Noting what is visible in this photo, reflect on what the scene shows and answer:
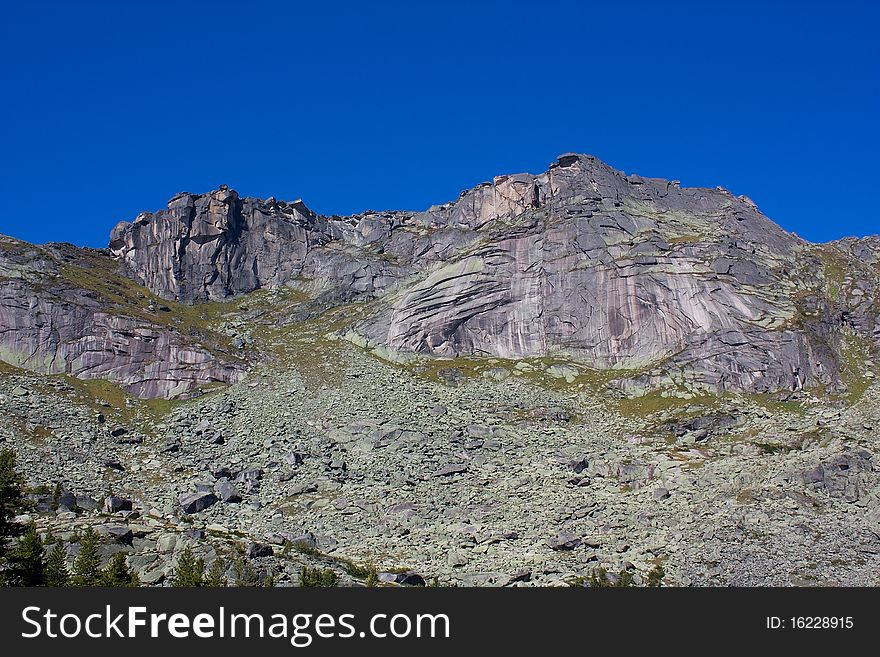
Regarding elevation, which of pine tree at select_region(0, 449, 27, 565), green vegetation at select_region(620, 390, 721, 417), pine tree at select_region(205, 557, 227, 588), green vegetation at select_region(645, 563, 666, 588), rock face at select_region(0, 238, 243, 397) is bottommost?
green vegetation at select_region(645, 563, 666, 588)

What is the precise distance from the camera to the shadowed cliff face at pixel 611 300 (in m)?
132

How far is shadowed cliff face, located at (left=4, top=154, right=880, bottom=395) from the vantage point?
5192 inches

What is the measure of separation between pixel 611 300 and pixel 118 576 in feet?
355

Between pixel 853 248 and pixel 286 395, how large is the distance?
130 meters

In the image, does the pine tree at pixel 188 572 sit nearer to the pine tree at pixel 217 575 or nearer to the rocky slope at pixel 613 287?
the pine tree at pixel 217 575

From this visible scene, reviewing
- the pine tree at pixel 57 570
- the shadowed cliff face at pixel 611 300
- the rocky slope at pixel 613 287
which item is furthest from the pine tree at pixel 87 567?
the rocky slope at pixel 613 287

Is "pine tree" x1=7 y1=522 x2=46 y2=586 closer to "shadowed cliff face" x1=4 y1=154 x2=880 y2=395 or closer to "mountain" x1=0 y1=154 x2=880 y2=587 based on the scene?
"mountain" x1=0 y1=154 x2=880 y2=587

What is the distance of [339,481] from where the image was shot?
101m

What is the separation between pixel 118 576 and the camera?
183 feet

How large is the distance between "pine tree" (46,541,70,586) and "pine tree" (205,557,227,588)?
30.6 ft

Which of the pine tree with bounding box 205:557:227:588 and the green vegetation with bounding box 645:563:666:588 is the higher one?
the pine tree with bounding box 205:557:227:588

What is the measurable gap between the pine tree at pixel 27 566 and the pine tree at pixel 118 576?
379 cm

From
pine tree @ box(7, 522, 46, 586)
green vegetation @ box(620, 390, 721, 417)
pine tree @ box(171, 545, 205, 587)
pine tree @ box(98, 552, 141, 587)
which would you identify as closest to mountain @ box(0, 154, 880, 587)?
green vegetation @ box(620, 390, 721, 417)

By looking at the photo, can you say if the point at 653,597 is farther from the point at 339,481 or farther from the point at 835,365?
the point at 835,365
